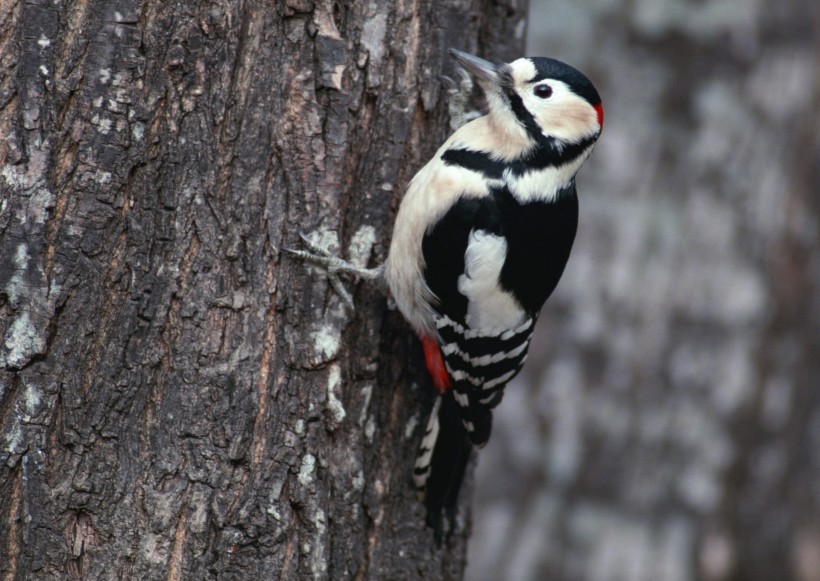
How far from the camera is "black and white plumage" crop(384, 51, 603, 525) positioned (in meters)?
2.86

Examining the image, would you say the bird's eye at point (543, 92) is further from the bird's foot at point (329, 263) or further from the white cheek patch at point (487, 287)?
the bird's foot at point (329, 263)

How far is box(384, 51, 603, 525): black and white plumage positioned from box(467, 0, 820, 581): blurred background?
5.80 feet

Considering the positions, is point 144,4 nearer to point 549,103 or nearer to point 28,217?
point 28,217

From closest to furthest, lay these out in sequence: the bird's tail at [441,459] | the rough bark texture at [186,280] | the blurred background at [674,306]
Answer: the rough bark texture at [186,280] < the bird's tail at [441,459] < the blurred background at [674,306]

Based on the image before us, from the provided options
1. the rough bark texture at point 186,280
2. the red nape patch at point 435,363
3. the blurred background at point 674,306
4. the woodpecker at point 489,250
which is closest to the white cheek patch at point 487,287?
the woodpecker at point 489,250

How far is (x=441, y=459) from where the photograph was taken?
9.60ft

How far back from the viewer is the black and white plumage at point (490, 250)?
2.86 metres

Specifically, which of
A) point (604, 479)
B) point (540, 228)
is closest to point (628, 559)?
point (604, 479)

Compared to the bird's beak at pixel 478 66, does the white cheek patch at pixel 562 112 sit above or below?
below

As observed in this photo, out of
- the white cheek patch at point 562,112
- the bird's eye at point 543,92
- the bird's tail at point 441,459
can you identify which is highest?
the bird's eye at point 543,92

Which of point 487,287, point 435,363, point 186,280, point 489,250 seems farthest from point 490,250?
point 186,280

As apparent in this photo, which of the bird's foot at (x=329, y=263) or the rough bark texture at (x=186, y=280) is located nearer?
the rough bark texture at (x=186, y=280)

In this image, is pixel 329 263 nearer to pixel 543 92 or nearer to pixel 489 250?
pixel 489 250

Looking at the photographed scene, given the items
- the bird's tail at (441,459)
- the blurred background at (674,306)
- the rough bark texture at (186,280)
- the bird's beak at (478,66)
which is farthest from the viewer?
the blurred background at (674,306)
